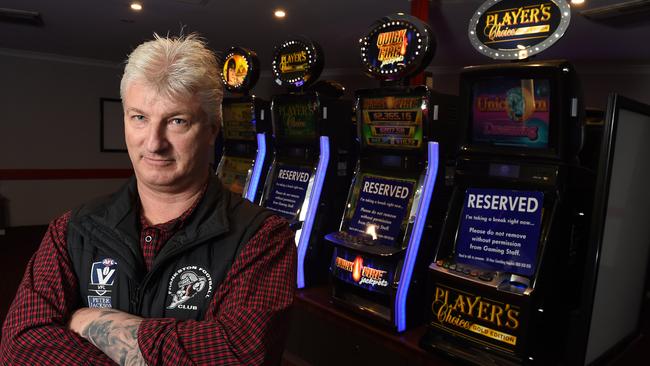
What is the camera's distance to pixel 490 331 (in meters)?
2.14

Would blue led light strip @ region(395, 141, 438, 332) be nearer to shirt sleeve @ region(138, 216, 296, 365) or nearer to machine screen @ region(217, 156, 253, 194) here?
shirt sleeve @ region(138, 216, 296, 365)

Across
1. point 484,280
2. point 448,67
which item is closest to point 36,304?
point 484,280

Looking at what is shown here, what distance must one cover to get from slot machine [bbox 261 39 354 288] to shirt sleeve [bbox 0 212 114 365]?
235cm

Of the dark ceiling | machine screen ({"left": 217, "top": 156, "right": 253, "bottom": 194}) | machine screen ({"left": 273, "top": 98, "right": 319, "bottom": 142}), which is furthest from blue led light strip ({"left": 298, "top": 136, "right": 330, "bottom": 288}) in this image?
the dark ceiling

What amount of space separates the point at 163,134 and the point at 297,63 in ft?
8.72

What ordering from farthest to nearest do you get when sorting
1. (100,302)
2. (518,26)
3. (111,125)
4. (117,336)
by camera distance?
(111,125), (518,26), (100,302), (117,336)

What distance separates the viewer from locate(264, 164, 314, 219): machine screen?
353 cm

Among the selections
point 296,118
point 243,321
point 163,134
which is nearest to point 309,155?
point 296,118

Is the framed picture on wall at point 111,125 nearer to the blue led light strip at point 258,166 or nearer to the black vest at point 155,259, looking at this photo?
the blue led light strip at point 258,166

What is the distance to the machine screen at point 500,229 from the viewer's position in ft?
6.93

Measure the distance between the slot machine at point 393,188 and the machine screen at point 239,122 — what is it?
58.8 inches

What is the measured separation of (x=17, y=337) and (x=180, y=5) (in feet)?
13.5

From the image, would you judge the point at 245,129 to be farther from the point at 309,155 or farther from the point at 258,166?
the point at 309,155

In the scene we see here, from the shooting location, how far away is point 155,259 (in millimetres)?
1059
